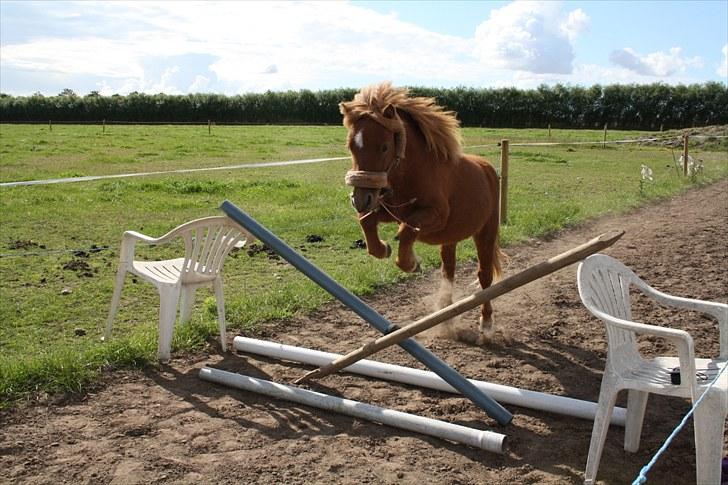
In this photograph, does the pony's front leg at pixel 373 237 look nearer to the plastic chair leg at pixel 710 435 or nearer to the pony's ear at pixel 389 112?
the pony's ear at pixel 389 112

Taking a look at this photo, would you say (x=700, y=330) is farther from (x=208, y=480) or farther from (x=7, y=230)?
(x=7, y=230)

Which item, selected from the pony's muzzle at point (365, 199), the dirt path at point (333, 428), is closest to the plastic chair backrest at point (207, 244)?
the dirt path at point (333, 428)

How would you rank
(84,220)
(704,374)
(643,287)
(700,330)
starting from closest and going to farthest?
(704,374), (643,287), (700,330), (84,220)

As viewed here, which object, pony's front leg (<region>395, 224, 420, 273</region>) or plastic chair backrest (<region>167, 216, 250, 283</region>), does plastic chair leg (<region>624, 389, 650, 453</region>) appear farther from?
plastic chair backrest (<region>167, 216, 250, 283</region>)

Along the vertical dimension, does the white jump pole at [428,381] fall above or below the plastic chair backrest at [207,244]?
below

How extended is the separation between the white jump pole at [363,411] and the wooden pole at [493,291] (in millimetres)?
265

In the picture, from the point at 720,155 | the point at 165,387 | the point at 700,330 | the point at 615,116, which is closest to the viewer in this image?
the point at 165,387

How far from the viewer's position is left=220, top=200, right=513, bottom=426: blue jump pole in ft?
13.6

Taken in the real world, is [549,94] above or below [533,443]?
above

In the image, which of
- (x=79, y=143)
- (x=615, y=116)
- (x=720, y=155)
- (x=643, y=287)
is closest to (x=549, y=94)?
(x=615, y=116)

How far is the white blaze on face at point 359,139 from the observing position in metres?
4.38

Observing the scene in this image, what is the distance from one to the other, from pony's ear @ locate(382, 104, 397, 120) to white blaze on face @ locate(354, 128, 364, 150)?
0.64 ft

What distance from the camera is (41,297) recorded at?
6957 millimetres

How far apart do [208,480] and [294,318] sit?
300cm
